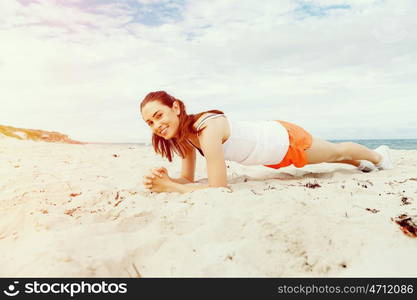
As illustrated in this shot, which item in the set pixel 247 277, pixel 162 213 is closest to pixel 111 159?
pixel 162 213

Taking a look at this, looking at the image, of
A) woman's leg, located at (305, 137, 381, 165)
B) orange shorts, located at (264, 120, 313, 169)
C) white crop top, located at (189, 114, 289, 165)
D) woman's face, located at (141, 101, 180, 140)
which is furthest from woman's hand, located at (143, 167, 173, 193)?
woman's leg, located at (305, 137, 381, 165)

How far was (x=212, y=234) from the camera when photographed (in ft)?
6.97

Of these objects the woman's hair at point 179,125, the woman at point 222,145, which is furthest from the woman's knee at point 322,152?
the woman's hair at point 179,125

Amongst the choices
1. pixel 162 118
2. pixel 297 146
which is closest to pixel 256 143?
pixel 297 146

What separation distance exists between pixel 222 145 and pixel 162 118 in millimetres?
649

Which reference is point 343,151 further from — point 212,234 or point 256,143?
point 212,234

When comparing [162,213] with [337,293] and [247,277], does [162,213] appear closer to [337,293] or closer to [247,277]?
[247,277]

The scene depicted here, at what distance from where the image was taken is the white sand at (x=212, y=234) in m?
1.85

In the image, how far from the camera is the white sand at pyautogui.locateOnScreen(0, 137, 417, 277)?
6.07ft

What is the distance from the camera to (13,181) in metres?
3.91

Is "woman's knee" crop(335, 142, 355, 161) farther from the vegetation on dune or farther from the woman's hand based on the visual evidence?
the vegetation on dune

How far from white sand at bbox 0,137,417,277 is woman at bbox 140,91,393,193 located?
0.40 metres

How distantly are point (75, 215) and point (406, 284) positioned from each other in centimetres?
219

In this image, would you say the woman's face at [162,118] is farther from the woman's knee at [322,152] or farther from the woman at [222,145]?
the woman's knee at [322,152]
